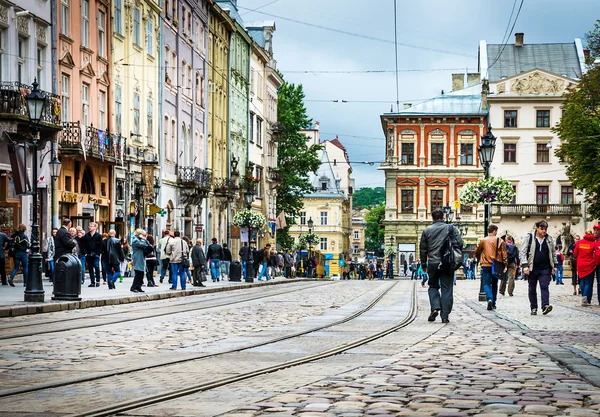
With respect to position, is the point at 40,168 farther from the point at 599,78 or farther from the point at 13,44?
the point at 599,78

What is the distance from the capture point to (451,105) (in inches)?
3762

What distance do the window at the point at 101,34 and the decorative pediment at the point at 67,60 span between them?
3.61m

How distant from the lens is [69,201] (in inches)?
1383

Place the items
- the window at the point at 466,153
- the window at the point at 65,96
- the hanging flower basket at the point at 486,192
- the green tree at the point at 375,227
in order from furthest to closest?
the green tree at the point at 375,227 < the window at the point at 466,153 < the window at the point at 65,96 < the hanging flower basket at the point at 486,192

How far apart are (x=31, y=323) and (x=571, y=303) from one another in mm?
13342

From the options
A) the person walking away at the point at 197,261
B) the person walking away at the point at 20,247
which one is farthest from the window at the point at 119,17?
the person walking away at the point at 20,247

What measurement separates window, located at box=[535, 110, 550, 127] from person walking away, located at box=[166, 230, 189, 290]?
60.8 m

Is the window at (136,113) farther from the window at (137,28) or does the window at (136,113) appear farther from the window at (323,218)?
the window at (323,218)

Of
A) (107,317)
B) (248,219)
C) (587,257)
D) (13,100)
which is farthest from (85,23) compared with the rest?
(587,257)

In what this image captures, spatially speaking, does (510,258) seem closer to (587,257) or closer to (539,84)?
(587,257)

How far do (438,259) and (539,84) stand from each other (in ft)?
242

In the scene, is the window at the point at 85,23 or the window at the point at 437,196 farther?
the window at the point at 437,196

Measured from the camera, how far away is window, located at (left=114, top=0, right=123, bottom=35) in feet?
135

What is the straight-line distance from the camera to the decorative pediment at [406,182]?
94812mm
